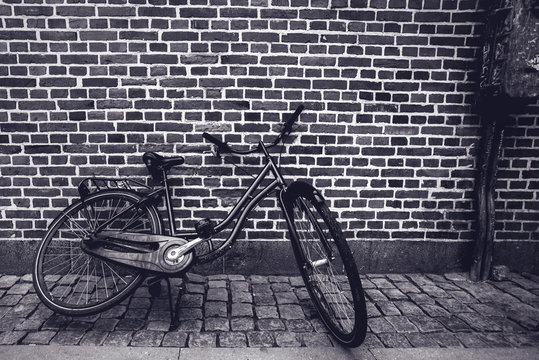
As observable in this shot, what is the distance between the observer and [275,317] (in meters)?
2.74

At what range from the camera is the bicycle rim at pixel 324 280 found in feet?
8.07

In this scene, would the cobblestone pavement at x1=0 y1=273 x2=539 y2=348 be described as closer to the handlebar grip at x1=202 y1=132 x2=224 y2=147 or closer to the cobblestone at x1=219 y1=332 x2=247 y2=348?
the cobblestone at x1=219 y1=332 x2=247 y2=348

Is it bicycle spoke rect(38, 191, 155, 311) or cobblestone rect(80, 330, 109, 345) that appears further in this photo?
bicycle spoke rect(38, 191, 155, 311)

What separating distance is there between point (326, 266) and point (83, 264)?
82.7 inches

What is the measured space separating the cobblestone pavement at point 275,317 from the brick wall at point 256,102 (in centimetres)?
52

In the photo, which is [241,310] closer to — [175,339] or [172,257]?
[175,339]

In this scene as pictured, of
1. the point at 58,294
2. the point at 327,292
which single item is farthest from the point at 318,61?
the point at 58,294

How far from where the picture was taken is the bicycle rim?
96.9 inches

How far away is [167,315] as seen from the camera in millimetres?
2740

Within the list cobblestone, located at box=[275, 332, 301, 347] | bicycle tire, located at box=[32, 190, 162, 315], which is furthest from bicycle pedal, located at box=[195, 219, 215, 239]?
cobblestone, located at box=[275, 332, 301, 347]

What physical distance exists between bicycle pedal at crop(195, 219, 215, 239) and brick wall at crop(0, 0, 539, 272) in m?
0.65

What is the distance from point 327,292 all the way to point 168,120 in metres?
1.91

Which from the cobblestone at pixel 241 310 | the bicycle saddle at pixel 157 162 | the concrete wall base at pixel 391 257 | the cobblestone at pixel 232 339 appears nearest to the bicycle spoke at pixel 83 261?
the bicycle saddle at pixel 157 162

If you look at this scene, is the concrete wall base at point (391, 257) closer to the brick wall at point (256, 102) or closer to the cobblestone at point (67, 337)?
the brick wall at point (256, 102)
